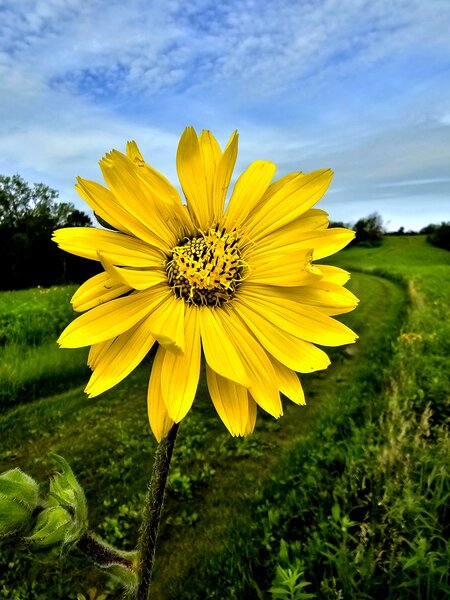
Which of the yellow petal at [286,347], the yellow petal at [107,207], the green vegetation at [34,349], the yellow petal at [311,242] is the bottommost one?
the green vegetation at [34,349]

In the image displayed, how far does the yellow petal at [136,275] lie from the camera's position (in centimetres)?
104

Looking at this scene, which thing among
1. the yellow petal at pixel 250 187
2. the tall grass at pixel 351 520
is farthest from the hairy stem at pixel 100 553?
the tall grass at pixel 351 520

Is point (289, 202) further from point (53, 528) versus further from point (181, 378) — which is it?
point (53, 528)

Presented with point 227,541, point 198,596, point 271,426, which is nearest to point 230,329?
point 198,596

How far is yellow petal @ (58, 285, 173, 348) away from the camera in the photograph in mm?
1095

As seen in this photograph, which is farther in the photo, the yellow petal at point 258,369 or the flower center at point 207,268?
the flower center at point 207,268

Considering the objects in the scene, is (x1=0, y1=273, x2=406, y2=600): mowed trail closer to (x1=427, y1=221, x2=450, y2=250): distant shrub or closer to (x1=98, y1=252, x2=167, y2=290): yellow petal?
(x1=98, y1=252, x2=167, y2=290): yellow petal

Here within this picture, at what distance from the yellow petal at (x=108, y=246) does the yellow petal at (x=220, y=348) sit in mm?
198

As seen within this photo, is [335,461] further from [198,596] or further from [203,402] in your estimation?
[203,402]

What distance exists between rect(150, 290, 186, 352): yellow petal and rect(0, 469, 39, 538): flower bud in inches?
22.8

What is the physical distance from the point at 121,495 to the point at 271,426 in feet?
8.74

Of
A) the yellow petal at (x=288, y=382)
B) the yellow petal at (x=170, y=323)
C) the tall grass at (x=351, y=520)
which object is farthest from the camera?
the tall grass at (x=351, y=520)

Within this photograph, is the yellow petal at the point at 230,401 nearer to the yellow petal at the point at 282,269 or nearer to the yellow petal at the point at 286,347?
the yellow petal at the point at 286,347

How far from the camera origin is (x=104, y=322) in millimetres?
1127
